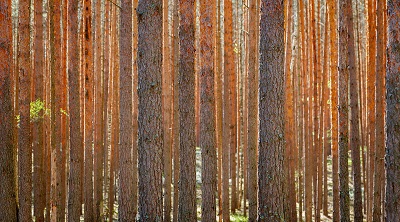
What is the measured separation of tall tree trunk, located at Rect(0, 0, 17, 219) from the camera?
7.63 metres

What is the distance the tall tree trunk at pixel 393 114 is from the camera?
5.36 meters

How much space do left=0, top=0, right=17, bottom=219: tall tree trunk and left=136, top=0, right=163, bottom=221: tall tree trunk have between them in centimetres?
282

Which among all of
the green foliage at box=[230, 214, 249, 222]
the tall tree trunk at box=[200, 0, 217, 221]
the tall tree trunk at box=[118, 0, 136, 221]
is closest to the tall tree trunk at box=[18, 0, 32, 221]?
the tall tree trunk at box=[118, 0, 136, 221]

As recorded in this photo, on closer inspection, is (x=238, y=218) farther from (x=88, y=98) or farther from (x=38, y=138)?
(x=38, y=138)

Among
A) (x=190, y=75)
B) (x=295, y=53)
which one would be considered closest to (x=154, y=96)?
(x=190, y=75)

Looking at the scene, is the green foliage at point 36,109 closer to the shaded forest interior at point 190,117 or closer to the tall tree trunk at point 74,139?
the shaded forest interior at point 190,117

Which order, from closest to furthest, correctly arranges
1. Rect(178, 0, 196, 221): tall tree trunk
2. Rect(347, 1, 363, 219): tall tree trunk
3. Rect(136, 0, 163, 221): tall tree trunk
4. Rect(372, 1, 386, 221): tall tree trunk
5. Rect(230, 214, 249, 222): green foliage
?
Rect(136, 0, 163, 221): tall tree trunk < Rect(178, 0, 196, 221): tall tree trunk < Rect(372, 1, 386, 221): tall tree trunk < Rect(347, 1, 363, 219): tall tree trunk < Rect(230, 214, 249, 222): green foliage

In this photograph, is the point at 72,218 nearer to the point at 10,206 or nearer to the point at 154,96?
the point at 10,206

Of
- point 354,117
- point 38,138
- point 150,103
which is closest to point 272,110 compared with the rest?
point 150,103

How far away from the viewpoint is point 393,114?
5.39m

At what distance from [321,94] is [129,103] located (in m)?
6.59

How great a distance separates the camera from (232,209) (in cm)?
1241

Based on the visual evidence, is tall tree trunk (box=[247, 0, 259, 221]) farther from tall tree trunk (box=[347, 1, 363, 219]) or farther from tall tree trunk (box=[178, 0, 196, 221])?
tall tree trunk (box=[347, 1, 363, 219])

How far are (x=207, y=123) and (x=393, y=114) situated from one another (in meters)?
3.31
